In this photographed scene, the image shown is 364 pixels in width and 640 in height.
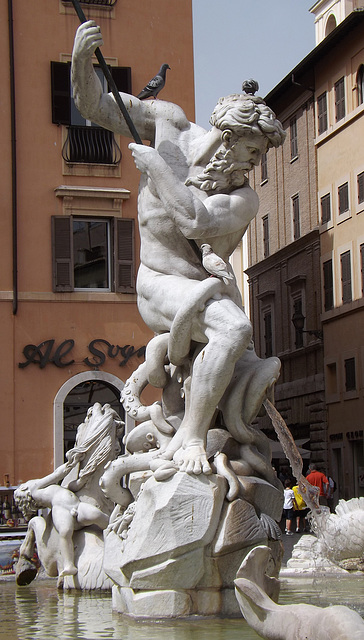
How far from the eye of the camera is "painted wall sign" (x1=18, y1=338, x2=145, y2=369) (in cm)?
2528

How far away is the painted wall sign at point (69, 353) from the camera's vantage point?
82.9 ft

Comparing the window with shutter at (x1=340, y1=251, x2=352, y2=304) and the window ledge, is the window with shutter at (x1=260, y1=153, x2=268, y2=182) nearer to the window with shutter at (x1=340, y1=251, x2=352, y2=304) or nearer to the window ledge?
the window with shutter at (x1=340, y1=251, x2=352, y2=304)

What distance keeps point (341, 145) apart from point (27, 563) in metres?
30.9

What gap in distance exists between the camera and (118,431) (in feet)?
24.9

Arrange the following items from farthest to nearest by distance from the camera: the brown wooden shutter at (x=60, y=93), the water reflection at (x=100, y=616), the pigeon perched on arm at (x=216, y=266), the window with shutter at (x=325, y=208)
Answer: the window with shutter at (x=325, y=208)
the brown wooden shutter at (x=60, y=93)
the pigeon perched on arm at (x=216, y=266)
the water reflection at (x=100, y=616)

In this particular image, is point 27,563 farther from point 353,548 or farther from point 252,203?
point 252,203

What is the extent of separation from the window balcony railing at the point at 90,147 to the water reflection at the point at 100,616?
63.1 ft

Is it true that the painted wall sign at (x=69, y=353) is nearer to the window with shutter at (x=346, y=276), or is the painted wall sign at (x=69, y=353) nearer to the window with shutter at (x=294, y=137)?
the window with shutter at (x=346, y=276)

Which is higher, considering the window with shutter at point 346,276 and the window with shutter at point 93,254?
the window with shutter at point 346,276

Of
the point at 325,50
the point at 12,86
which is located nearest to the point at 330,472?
the point at 325,50

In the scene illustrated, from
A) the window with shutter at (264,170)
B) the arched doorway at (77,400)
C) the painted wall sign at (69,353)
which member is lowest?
the arched doorway at (77,400)

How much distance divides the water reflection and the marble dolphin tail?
0.84m

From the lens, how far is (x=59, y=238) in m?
25.6

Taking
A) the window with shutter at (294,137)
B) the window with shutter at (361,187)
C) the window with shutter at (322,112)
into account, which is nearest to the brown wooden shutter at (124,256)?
the window with shutter at (361,187)
